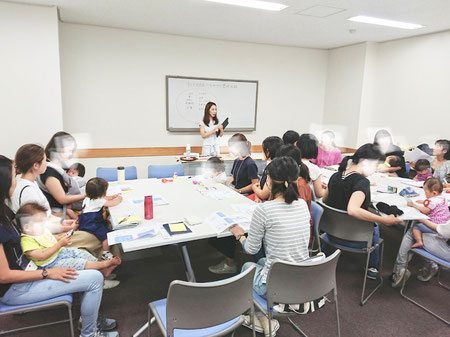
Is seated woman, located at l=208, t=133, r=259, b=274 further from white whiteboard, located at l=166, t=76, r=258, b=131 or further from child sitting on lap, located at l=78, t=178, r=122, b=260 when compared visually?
white whiteboard, located at l=166, t=76, r=258, b=131

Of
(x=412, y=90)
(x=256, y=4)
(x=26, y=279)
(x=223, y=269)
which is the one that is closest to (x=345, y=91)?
(x=412, y=90)

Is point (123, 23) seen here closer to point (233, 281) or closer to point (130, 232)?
point (130, 232)

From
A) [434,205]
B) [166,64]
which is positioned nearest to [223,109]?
[166,64]

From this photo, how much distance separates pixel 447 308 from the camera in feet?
8.42

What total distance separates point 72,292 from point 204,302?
0.90 m

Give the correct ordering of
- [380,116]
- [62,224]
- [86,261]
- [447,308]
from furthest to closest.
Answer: [380,116] < [447,308] < [62,224] < [86,261]

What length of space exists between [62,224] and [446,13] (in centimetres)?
492

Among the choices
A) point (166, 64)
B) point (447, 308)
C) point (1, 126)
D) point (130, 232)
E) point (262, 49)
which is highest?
point (262, 49)

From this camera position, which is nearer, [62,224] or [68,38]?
[62,224]

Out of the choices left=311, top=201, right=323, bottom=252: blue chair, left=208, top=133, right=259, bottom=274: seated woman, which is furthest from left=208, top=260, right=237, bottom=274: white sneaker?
left=311, top=201, right=323, bottom=252: blue chair

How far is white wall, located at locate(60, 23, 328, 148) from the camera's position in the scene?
4961 mm

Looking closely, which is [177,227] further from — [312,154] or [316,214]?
[312,154]

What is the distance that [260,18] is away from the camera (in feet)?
14.2

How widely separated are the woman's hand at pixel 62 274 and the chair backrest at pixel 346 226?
6.40 feet
